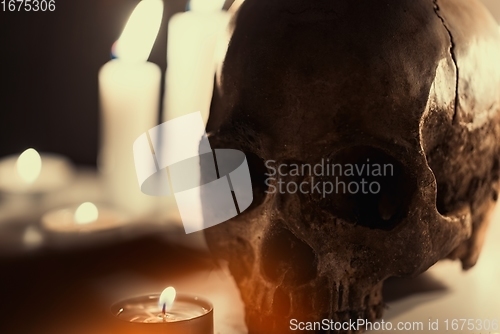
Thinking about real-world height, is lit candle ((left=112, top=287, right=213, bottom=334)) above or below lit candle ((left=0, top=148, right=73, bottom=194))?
below

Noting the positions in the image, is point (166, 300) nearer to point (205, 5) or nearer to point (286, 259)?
point (286, 259)

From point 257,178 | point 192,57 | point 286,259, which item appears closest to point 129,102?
point 192,57

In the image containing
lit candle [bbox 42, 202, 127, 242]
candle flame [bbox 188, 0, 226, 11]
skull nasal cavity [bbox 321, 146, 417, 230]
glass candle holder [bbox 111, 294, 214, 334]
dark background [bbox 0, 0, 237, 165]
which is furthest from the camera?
lit candle [bbox 42, 202, 127, 242]

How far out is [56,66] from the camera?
4.18 feet

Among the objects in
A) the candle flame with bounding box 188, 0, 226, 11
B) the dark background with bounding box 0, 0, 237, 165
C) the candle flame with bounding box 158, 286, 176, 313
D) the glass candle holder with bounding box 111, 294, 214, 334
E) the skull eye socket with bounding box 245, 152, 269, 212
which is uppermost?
the candle flame with bounding box 188, 0, 226, 11

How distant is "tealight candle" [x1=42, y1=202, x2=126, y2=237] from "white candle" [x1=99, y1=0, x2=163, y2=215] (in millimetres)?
41

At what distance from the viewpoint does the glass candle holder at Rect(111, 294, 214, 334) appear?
2.85ft

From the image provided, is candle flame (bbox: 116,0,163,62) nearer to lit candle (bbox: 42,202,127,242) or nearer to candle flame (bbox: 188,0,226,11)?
candle flame (bbox: 188,0,226,11)

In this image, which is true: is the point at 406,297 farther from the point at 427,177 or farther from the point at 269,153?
the point at 269,153

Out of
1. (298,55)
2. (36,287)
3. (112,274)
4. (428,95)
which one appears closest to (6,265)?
(36,287)

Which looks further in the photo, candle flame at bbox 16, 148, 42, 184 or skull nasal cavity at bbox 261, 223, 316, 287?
candle flame at bbox 16, 148, 42, 184

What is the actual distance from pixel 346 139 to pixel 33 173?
0.71m

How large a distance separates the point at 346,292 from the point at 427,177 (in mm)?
217

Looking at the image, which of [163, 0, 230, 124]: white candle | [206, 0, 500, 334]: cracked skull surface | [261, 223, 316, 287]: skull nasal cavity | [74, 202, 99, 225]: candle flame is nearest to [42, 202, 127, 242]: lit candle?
[74, 202, 99, 225]: candle flame
